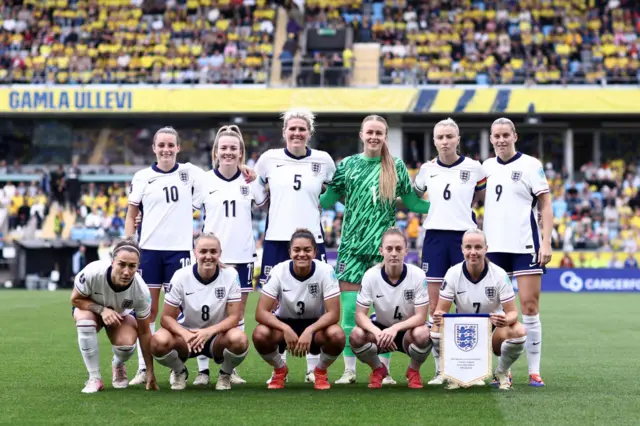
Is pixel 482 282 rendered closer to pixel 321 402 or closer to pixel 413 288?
pixel 413 288

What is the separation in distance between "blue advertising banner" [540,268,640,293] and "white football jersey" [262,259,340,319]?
732 inches

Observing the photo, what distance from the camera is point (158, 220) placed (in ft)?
26.0

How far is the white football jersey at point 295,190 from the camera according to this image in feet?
25.7

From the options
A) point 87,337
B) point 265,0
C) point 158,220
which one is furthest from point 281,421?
point 265,0

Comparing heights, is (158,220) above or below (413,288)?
above

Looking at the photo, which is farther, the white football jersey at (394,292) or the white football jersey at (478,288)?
the white football jersey at (394,292)

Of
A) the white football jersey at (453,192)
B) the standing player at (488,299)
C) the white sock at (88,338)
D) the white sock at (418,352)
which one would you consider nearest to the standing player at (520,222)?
the white football jersey at (453,192)

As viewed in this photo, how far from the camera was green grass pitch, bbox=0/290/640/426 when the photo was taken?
593 centimetres

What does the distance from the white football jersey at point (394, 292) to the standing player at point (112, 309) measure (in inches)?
62.5

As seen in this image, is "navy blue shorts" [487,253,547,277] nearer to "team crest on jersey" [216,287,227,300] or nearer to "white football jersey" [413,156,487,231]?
"white football jersey" [413,156,487,231]

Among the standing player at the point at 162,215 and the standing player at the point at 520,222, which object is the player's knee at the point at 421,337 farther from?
the standing player at the point at 162,215

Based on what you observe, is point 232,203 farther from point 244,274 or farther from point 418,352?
point 418,352

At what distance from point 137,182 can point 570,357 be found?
468cm

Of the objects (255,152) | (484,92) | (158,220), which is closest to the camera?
(158,220)
